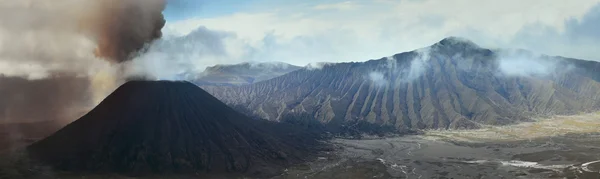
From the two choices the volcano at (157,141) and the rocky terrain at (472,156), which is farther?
the rocky terrain at (472,156)

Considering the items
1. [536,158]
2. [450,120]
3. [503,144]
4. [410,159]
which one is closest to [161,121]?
[410,159]

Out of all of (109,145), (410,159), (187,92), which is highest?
(187,92)

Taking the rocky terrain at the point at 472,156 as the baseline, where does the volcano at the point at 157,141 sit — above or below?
above

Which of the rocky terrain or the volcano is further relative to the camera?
the rocky terrain

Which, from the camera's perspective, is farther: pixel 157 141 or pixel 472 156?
pixel 472 156

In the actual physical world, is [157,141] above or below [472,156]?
above

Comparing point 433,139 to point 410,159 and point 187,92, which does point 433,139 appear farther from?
point 187,92

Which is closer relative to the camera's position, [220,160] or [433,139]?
[220,160]

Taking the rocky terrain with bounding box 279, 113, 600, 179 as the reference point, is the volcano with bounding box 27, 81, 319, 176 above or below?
above
